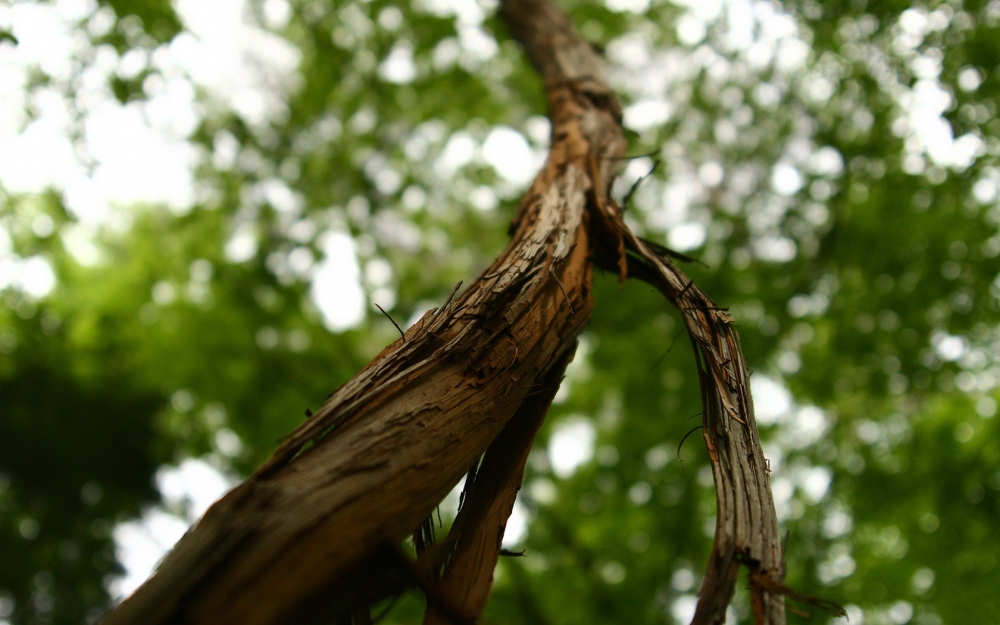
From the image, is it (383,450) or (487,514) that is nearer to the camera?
(383,450)

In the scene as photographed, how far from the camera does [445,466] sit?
46.7 inches

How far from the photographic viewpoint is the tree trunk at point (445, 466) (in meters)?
0.97

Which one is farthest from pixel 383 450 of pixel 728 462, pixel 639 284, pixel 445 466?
pixel 639 284

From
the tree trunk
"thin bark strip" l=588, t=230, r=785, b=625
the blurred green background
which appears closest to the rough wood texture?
the tree trunk

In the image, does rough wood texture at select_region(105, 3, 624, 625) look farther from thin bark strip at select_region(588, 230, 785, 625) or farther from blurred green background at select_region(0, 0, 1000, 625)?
blurred green background at select_region(0, 0, 1000, 625)

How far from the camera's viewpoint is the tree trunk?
0.97 meters

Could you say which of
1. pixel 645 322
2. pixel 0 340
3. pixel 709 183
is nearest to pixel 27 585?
pixel 0 340

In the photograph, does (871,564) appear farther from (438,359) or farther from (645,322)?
(438,359)

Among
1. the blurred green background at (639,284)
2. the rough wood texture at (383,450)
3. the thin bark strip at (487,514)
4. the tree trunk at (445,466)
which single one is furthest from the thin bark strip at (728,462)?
the blurred green background at (639,284)

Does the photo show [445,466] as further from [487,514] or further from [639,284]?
[639,284]

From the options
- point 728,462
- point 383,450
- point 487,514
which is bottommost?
point 728,462

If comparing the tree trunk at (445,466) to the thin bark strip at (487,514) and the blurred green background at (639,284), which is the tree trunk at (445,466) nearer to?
the thin bark strip at (487,514)

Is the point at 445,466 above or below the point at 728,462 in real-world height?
above

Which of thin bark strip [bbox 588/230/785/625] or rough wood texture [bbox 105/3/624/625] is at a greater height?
rough wood texture [bbox 105/3/624/625]
